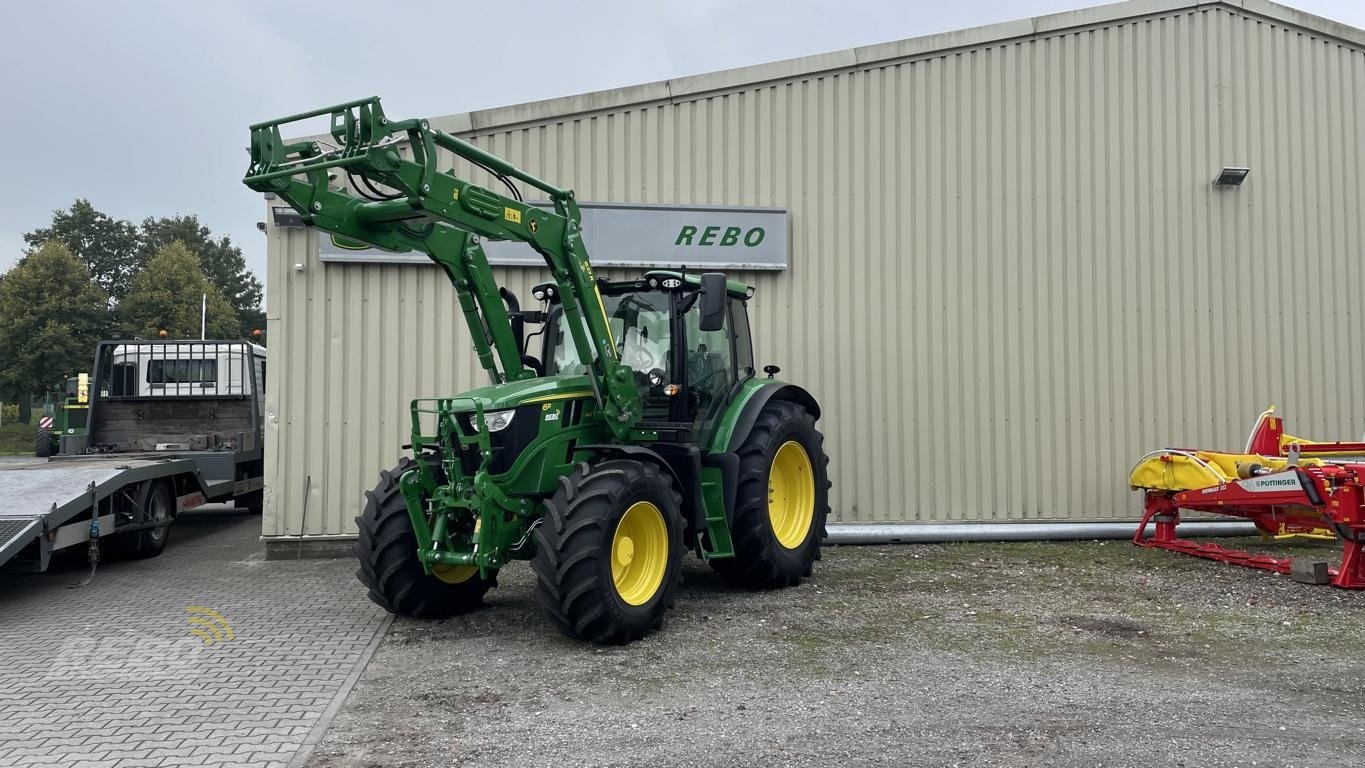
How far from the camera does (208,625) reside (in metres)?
6.69

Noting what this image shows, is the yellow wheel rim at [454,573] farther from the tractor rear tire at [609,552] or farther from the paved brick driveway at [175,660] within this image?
the tractor rear tire at [609,552]

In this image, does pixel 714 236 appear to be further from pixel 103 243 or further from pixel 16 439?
pixel 103 243

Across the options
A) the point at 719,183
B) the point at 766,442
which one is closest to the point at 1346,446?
the point at 766,442

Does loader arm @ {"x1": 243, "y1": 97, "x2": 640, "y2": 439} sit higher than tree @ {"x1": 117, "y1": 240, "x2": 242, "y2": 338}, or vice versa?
tree @ {"x1": 117, "y1": 240, "x2": 242, "y2": 338}

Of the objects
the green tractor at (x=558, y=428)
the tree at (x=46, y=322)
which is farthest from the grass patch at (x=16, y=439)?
the green tractor at (x=558, y=428)

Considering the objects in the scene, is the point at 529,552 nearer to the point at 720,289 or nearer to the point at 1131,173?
the point at 720,289

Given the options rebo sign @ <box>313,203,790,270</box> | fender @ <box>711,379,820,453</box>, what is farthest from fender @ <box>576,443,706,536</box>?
rebo sign @ <box>313,203,790,270</box>

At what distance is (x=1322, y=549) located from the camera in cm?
970

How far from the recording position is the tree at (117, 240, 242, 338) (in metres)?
43.8

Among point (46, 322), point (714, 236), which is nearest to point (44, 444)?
point (714, 236)

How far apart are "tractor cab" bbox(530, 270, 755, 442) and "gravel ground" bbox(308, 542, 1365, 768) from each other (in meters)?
1.49

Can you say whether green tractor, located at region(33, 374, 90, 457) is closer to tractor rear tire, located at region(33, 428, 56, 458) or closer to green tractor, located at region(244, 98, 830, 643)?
tractor rear tire, located at region(33, 428, 56, 458)

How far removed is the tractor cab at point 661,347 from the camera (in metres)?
7.12

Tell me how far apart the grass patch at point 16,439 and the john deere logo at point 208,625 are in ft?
93.5
